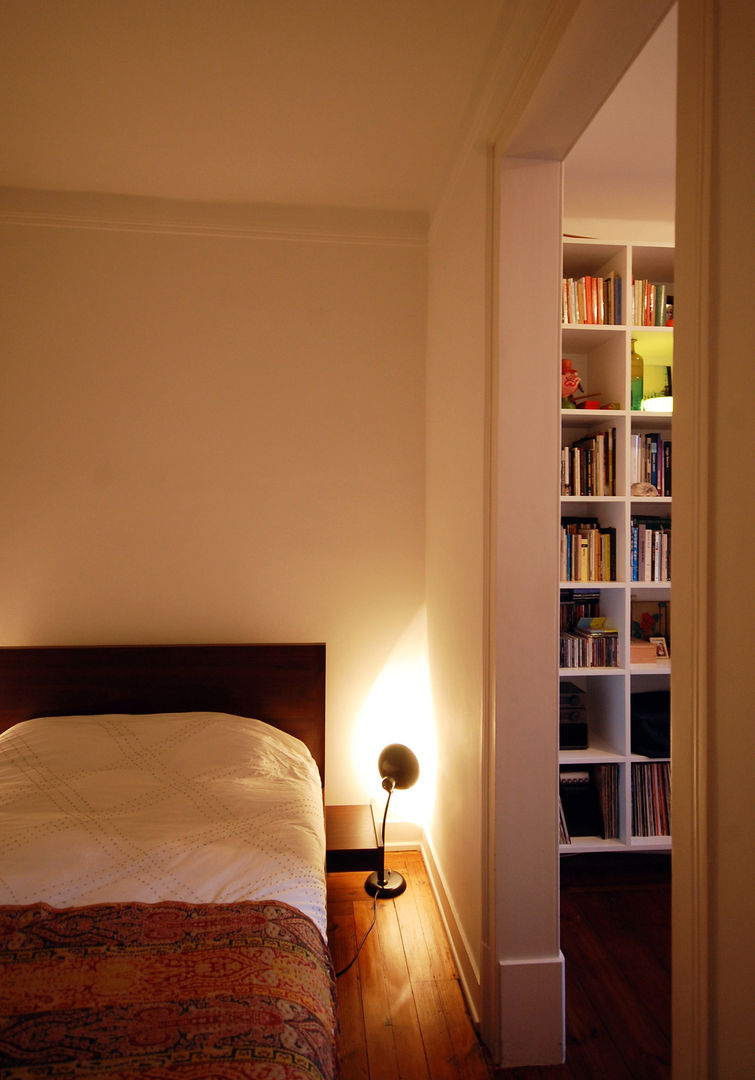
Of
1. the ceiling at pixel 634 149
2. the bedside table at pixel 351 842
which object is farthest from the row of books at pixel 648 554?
the bedside table at pixel 351 842

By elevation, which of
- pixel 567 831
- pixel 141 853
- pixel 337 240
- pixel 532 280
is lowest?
pixel 567 831

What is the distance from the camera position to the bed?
3.43ft

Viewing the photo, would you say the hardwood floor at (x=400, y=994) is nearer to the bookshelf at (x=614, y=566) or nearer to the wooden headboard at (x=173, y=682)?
the wooden headboard at (x=173, y=682)

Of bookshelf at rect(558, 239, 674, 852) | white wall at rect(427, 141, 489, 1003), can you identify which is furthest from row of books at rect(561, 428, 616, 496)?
white wall at rect(427, 141, 489, 1003)

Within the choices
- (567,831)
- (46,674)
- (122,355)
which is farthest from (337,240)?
(567,831)

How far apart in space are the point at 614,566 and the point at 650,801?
0.94m

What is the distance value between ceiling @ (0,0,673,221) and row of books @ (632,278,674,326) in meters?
0.49

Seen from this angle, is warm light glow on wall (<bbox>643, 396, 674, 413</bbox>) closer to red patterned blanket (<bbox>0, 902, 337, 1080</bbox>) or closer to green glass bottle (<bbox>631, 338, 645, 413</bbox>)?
green glass bottle (<bbox>631, 338, 645, 413</bbox>)

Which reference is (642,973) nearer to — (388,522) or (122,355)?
(388,522)

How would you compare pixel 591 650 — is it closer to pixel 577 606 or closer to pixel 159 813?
pixel 577 606

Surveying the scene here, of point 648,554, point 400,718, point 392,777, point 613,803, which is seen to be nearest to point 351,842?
point 392,777

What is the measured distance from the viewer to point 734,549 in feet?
2.40

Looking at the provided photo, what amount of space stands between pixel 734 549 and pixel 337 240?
7.62 feet

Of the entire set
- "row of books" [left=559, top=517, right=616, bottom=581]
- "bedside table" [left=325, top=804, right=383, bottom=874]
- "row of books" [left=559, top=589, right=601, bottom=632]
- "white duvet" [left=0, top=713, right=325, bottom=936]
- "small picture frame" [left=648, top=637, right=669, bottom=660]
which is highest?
"row of books" [left=559, top=517, right=616, bottom=581]
